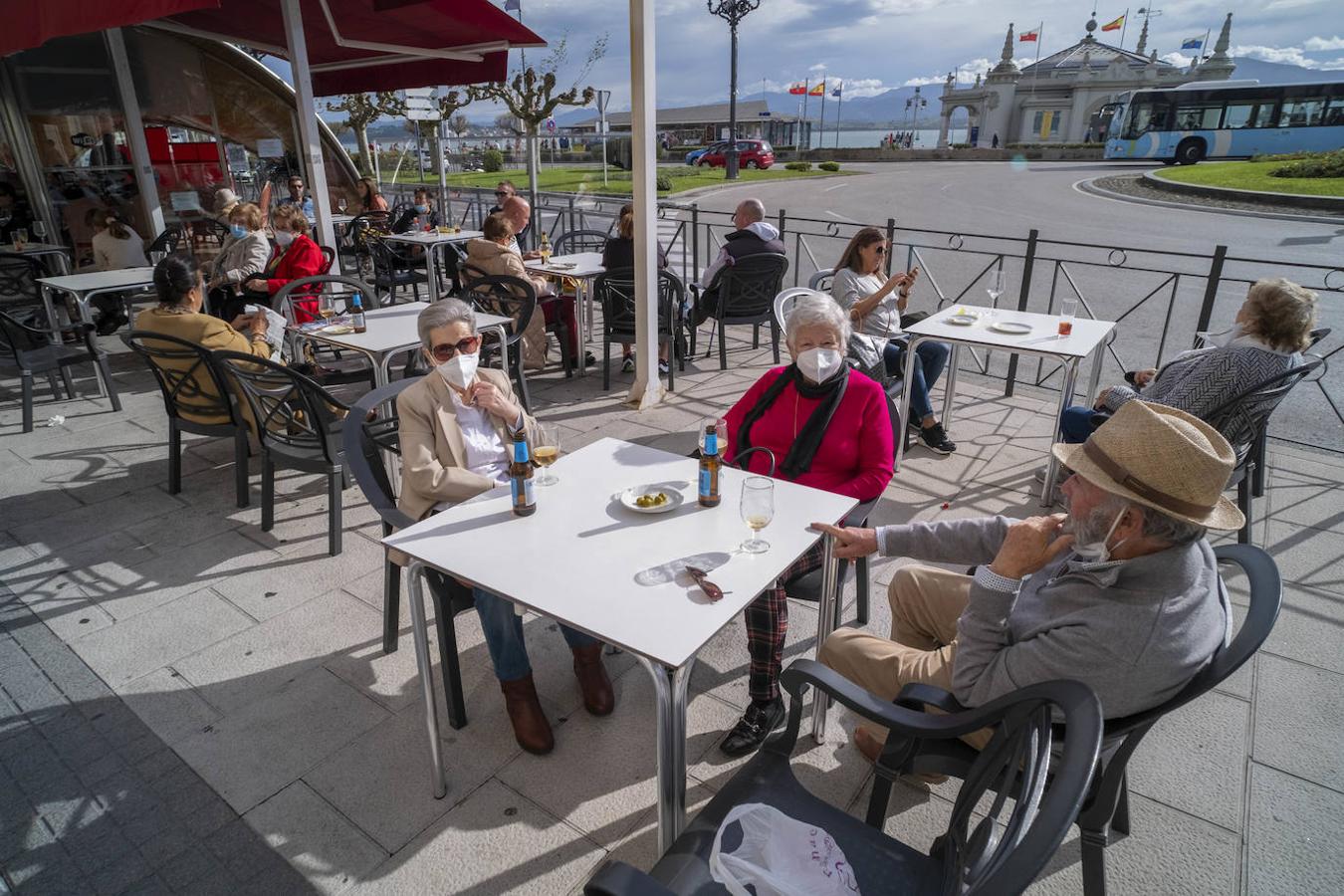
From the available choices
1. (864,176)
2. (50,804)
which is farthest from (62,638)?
(864,176)

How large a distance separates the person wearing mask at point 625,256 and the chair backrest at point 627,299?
13cm

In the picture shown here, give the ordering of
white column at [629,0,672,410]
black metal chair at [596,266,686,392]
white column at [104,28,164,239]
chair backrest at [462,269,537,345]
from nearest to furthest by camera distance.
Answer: white column at [629,0,672,410] → chair backrest at [462,269,537,345] → black metal chair at [596,266,686,392] → white column at [104,28,164,239]

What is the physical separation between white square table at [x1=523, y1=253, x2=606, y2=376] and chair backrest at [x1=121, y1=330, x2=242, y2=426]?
275 centimetres

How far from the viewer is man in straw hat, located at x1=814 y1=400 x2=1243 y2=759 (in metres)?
1.40

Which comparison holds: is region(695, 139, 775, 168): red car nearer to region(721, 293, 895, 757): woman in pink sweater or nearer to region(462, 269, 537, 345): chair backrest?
region(462, 269, 537, 345): chair backrest

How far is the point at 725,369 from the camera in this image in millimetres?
6184

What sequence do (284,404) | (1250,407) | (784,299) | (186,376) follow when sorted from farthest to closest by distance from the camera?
1. (784,299)
2. (186,376)
3. (284,404)
4. (1250,407)

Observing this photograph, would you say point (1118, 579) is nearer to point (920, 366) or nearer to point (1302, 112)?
point (920, 366)

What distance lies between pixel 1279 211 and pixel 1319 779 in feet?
62.5

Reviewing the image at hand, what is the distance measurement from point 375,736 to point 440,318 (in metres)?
1.44

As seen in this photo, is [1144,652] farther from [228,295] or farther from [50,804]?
[228,295]

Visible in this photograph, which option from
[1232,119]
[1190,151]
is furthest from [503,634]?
[1190,151]

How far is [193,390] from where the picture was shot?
3744mm

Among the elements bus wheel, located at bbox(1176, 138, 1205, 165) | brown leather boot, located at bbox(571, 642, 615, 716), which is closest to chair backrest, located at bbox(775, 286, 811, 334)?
brown leather boot, located at bbox(571, 642, 615, 716)
